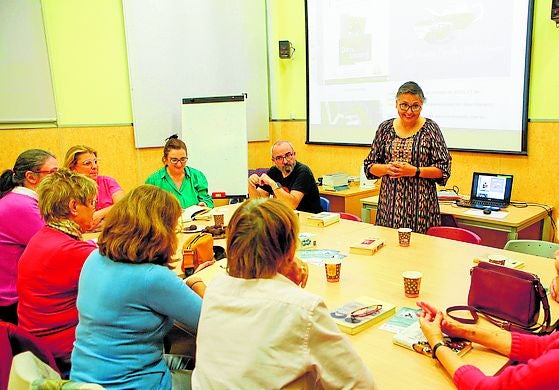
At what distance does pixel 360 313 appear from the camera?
1.79 metres

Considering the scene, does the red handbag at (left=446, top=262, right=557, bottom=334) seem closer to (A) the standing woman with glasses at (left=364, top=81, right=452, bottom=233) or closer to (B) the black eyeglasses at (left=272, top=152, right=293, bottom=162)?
(A) the standing woman with glasses at (left=364, top=81, right=452, bottom=233)

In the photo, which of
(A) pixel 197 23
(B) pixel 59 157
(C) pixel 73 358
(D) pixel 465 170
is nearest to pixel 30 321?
(C) pixel 73 358

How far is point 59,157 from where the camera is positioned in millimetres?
4590

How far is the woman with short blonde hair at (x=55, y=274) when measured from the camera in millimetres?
1891

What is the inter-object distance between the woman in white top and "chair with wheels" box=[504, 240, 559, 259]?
6.11ft

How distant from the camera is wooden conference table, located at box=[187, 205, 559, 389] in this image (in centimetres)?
146

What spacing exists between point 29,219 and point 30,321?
0.71 m

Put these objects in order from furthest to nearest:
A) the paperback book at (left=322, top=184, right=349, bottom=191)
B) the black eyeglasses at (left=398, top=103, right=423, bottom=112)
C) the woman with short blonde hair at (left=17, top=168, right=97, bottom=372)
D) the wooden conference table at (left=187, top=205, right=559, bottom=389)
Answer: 1. the paperback book at (left=322, top=184, right=349, bottom=191)
2. the black eyeglasses at (left=398, top=103, right=423, bottom=112)
3. the woman with short blonde hair at (left=17, top=168, right=97, bottom=372)
4. the wooden conference table at (left=187, top=205, right=559, bottom=389)

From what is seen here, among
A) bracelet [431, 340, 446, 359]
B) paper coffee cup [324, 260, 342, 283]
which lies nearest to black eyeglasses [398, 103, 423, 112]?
paper coffee cup [324, 260, 342, 283]

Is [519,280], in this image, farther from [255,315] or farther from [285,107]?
[285,107]

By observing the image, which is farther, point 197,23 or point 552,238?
point 197,23

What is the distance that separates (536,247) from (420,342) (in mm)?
1518

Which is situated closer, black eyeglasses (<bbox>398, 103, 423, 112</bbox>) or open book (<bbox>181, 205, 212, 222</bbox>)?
black eyeglasses (<bbox>398, 103, 423, 112</bbox>)

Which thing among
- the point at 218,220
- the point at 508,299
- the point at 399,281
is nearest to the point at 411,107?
the point at 399,281
